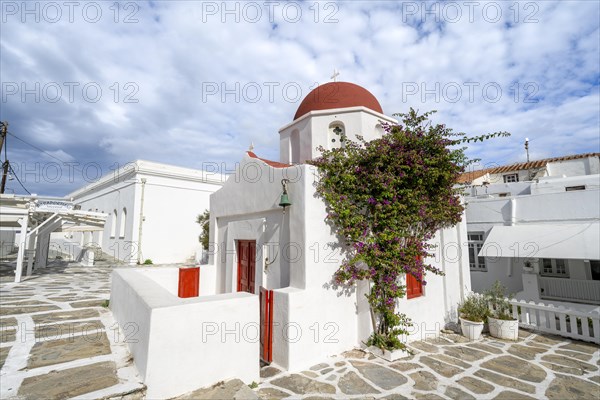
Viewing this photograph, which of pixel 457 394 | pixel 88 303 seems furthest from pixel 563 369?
pixel 88 303

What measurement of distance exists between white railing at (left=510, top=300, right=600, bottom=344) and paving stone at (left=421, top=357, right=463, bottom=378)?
3.76 meters

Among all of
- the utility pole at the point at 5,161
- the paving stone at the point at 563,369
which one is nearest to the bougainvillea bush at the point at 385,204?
the paving stone at the point at 563,369

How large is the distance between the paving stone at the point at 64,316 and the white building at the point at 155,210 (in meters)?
13.3

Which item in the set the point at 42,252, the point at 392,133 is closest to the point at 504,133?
the point at 392,133

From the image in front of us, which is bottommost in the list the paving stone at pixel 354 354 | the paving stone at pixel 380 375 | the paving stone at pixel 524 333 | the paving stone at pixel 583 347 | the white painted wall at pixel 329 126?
the paving stone at pixel 524 333

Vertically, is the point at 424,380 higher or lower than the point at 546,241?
lower

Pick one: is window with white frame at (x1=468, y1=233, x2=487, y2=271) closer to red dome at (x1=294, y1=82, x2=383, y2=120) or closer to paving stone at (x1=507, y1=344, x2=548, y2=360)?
paving stone at (x1=507, y1=344, x2=548, y2=360)

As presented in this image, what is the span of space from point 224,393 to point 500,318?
7668 mm

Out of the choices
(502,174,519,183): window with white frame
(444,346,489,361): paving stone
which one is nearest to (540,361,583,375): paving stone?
(444,346,489,361): paving stone

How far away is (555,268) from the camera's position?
45.0 feet

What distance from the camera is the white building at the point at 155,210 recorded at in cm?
1988

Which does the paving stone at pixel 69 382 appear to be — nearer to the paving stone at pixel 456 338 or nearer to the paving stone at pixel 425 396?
the paving stone at pixel 425 396

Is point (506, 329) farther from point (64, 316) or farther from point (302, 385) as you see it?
point (64, 316)

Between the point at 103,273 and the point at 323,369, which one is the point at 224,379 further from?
the point at 103,273
